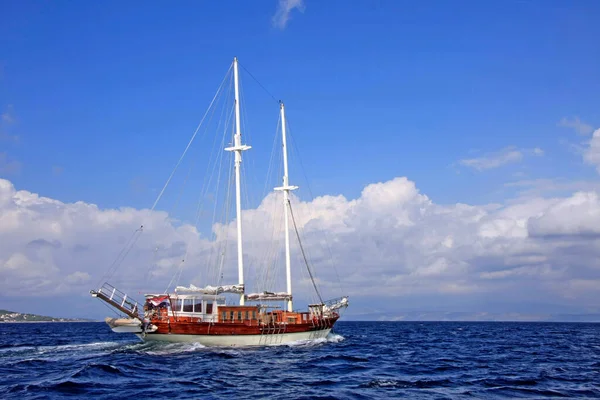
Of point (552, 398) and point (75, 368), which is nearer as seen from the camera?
point (552, 398)

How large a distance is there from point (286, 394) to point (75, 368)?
848 inches

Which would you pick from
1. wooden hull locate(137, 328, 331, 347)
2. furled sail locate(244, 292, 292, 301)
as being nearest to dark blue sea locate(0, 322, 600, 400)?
wooden hull locate(137, 328, 331, 347)

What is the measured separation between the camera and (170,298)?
63250mm

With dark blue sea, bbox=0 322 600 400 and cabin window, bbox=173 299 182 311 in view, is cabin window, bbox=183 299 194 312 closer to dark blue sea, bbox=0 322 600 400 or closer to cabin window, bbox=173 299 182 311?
cabin window, bbox=173 299 182 311

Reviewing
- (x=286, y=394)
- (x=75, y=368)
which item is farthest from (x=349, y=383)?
(x=75, y=368)

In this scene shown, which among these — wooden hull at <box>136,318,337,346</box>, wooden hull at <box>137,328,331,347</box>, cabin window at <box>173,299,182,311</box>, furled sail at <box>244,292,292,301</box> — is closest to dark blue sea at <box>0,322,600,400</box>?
wooden hull at <box>137,328,331,347</box>

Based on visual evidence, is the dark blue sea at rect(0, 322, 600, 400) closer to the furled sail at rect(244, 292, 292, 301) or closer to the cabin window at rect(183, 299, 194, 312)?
the cabin window at rect(183, 299, 194, 312)

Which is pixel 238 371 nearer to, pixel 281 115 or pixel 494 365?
pixel 494 365

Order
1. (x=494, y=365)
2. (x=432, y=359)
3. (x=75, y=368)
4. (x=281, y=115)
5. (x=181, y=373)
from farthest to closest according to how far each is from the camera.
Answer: (x=281, y=115)
(x=432, y=359)
(x=494, y=365)
(x=75, y=368)
(x=181, y=373)

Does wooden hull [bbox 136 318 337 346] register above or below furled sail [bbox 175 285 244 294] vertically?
below

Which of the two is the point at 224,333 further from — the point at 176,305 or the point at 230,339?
the point at 176,305

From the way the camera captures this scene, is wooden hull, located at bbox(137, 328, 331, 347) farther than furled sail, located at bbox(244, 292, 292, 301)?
No

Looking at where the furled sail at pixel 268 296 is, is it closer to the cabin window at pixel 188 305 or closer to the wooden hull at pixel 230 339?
the wooden hull at pixel 230 339

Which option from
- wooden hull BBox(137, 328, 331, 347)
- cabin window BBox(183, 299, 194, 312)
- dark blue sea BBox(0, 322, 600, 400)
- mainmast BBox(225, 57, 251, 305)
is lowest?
dark blue sea BBox(0, 322, 600, 400)
